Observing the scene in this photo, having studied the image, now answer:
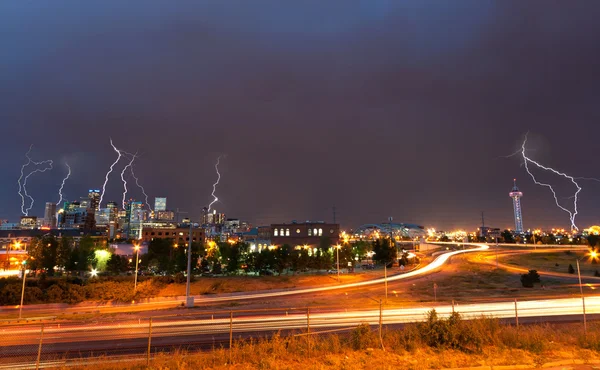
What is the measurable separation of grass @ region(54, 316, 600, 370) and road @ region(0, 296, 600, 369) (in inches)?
134

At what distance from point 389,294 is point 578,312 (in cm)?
1912

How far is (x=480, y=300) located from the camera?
104 ft

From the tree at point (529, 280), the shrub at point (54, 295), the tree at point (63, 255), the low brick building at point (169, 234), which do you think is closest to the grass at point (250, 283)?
the shrub at point (54, 295)

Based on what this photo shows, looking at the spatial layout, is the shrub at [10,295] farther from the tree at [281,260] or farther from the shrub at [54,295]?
the tree at [281,260]

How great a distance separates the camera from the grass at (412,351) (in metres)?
11.2

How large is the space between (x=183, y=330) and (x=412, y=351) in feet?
48.9

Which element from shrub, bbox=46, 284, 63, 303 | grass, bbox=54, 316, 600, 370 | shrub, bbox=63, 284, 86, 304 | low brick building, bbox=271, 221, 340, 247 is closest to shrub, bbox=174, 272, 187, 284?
shrub, bbox=63, 284, 86, 304

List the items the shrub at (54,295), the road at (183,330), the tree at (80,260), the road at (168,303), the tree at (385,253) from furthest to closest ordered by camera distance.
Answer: the tree at (385,253) < the tree at (80,260) < the shrub at (54,295) < the road at (168,303) < the road at (183,330)

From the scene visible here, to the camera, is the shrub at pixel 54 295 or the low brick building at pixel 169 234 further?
the low brick building at pixel 169 234

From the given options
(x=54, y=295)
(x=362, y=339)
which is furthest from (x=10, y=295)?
(x=362, y=339)

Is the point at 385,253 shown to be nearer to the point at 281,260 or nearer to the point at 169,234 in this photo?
the point at 281,260

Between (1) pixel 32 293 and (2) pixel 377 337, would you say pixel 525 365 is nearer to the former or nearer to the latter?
(2) pixel 377 337

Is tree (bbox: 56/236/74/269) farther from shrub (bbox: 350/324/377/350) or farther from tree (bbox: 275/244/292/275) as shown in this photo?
shrub (bbox: 350/324/377/350)

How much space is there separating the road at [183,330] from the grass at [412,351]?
339 cm
